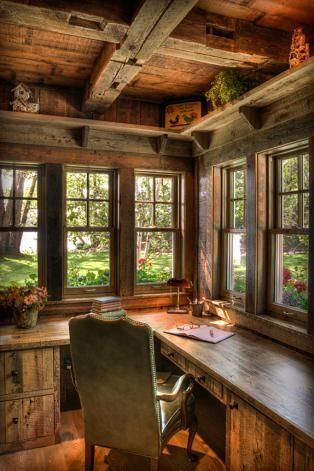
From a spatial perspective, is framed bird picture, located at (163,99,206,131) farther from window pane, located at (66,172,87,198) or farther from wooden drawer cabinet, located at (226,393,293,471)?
wooden drawer cabinet, located at (226,393,293,471)

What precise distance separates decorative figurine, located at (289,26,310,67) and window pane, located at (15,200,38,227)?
2550 millimetres

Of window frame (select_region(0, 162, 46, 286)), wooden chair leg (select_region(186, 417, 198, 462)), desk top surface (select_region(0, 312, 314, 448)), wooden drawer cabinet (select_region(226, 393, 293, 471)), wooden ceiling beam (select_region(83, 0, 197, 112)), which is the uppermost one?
wooden ceiling beam (select_region(83, 0, 197, 112))

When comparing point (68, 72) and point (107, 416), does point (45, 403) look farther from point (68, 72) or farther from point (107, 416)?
point (68, 72)

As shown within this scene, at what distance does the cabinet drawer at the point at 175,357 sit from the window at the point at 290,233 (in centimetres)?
88

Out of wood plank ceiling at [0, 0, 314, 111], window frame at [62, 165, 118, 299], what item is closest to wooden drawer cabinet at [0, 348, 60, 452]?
window frame at [62, 165, 118, 299]

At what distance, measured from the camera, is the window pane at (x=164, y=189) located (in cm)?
410

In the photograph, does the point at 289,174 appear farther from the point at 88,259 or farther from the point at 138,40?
the point at 88,259

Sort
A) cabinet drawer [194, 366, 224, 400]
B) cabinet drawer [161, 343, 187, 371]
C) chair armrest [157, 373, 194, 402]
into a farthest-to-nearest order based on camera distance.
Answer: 1. cabinet drawer [161, 343, 187, 371]
2. cabinet drawer [194, 366, 224, 400]
3. chair armrest [157, 373, 194, 402]

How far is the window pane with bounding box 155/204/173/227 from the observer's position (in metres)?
4.10

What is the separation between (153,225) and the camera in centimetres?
407

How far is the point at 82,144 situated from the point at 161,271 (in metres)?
1.56

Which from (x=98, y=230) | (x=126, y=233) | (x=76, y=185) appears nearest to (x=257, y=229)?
(x=126, y=233)

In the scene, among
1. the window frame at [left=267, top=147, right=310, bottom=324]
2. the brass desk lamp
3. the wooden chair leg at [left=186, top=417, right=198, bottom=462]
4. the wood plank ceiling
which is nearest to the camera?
the wood plank ceiling

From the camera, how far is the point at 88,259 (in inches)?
152
